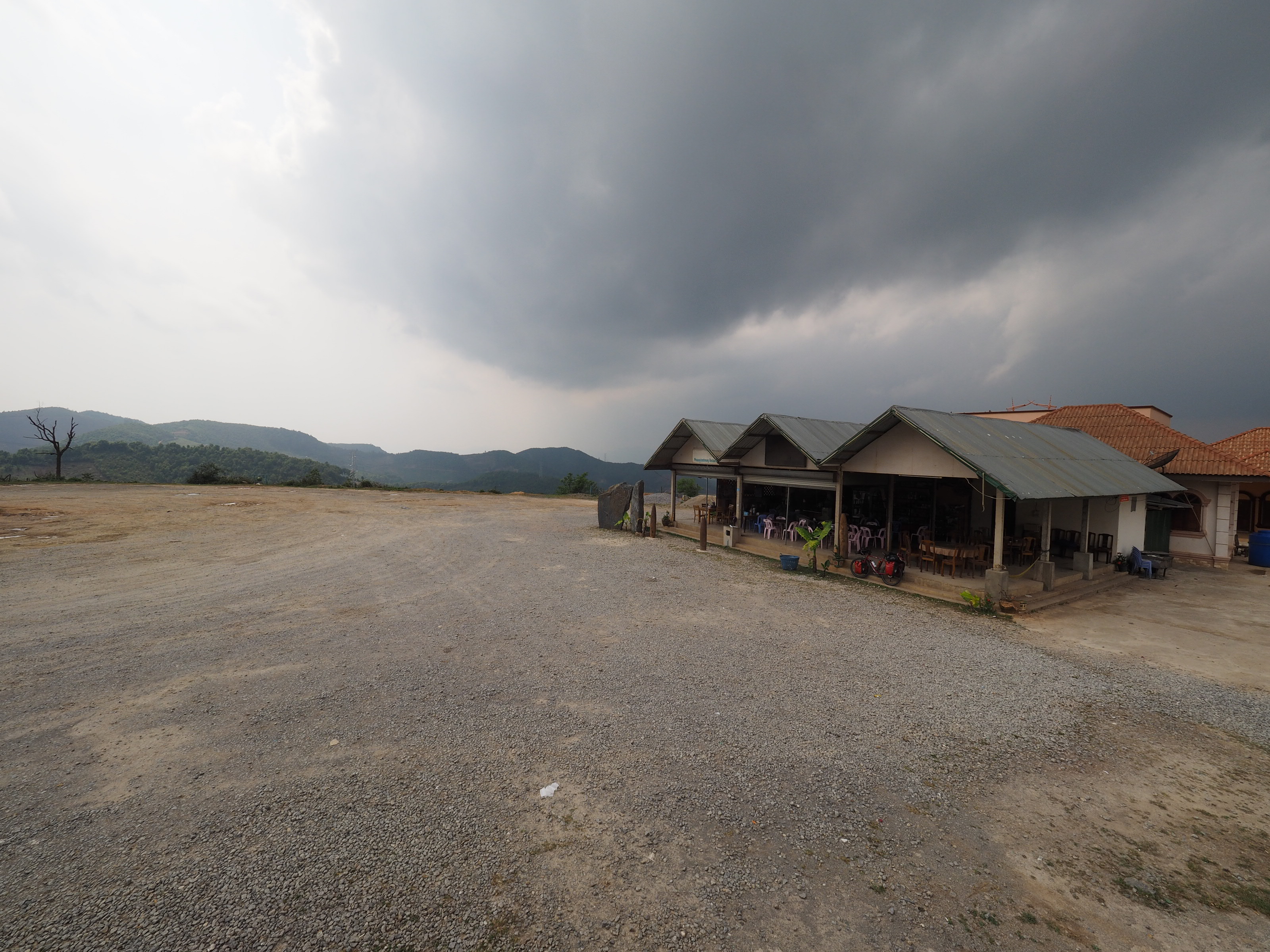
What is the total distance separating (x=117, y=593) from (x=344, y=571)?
4.20 meters

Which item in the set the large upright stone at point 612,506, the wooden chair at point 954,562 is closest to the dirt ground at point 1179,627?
the wooden chair at point 954,562

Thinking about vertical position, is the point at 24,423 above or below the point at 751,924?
above

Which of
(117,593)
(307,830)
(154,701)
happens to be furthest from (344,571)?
(307,830)

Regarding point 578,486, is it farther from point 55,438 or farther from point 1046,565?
point 1046,565

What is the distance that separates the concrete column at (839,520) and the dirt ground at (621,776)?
3610 millimetres

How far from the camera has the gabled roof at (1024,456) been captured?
10.9m

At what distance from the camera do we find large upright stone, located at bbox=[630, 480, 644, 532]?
2030 cm

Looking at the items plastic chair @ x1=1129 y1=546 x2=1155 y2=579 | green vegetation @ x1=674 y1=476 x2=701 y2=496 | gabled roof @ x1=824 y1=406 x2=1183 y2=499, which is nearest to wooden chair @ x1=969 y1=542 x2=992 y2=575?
gabled roof @ x1=824 y1=406 x2=1183 y2=499

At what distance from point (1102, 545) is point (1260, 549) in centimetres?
565

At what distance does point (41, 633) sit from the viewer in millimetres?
8234

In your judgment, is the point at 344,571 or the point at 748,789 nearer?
the point at 748,789

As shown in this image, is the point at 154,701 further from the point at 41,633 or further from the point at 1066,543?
the point at 1066,543

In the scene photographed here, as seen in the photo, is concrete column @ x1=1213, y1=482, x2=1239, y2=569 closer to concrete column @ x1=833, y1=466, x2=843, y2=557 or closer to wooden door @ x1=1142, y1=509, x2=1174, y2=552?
wooden door @ x1=1142, y1=509, x2=1174, y2=552

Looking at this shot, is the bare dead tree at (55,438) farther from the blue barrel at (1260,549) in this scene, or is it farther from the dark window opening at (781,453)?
the blue barrel at (1260,549)
